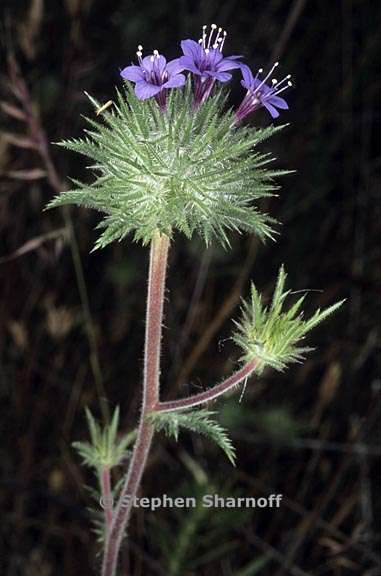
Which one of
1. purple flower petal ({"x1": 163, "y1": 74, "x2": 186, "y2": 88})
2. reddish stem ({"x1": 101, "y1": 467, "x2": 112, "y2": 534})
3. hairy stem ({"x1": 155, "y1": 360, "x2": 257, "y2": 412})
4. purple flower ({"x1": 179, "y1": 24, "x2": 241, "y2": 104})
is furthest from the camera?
reddish stem ({"x1": 101, "y1": 467, "x2": 112, "y2": 534})

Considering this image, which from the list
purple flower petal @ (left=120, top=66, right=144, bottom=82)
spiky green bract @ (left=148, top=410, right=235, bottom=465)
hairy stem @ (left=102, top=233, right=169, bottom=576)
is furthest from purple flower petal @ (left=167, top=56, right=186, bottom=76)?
spiky green bract @ (left=148, top=410, right=235, bottom=465)

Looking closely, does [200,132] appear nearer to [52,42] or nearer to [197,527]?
[197,527]

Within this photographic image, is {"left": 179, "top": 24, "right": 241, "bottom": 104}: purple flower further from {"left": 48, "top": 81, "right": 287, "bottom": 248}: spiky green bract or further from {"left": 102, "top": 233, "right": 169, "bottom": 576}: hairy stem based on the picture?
{"left": 102, "top": 233, "right": 169, "bottom": 576}: hairy stem

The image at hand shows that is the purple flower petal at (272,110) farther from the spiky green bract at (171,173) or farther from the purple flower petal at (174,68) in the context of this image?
the purple flower petal at (174,68)

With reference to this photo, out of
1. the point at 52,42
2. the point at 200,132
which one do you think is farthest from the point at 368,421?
the point at 52,42

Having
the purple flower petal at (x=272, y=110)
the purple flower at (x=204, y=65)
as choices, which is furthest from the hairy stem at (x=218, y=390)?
the purple flower at (x=204, y=65)

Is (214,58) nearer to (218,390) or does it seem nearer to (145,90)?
(145,90)
